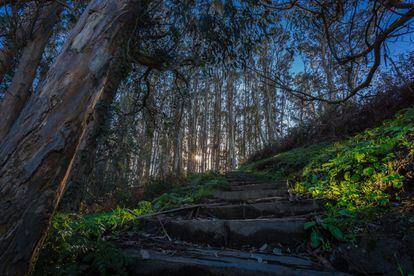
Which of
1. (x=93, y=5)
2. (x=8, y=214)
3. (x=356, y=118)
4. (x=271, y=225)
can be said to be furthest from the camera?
(x=356, y=118)

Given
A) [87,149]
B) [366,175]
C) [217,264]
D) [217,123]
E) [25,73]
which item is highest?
[217,123]

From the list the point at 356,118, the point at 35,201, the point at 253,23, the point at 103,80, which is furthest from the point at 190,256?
the point at 356,118

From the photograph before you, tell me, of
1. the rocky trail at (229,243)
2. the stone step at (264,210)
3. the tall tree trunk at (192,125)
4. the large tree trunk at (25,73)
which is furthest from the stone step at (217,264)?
the tall tree trunk at (192,125)

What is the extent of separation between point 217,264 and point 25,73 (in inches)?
205

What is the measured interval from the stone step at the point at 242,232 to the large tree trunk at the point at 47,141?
1.24m

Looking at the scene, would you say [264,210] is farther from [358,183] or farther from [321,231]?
[358,183]

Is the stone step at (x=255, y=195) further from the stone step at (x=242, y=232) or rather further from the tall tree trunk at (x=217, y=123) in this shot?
the tall tree trunk at (x=217, y=123)

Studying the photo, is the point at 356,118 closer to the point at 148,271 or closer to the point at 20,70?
the point at 148,271

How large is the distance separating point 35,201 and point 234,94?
19.5 metres

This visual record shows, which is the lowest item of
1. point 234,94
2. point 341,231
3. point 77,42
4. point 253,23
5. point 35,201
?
point 341,231

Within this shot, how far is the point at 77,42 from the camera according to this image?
1.48 meters

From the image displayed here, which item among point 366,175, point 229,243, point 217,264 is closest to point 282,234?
point 229,243

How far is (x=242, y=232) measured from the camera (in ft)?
6.64

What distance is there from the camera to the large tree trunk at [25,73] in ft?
13.5
